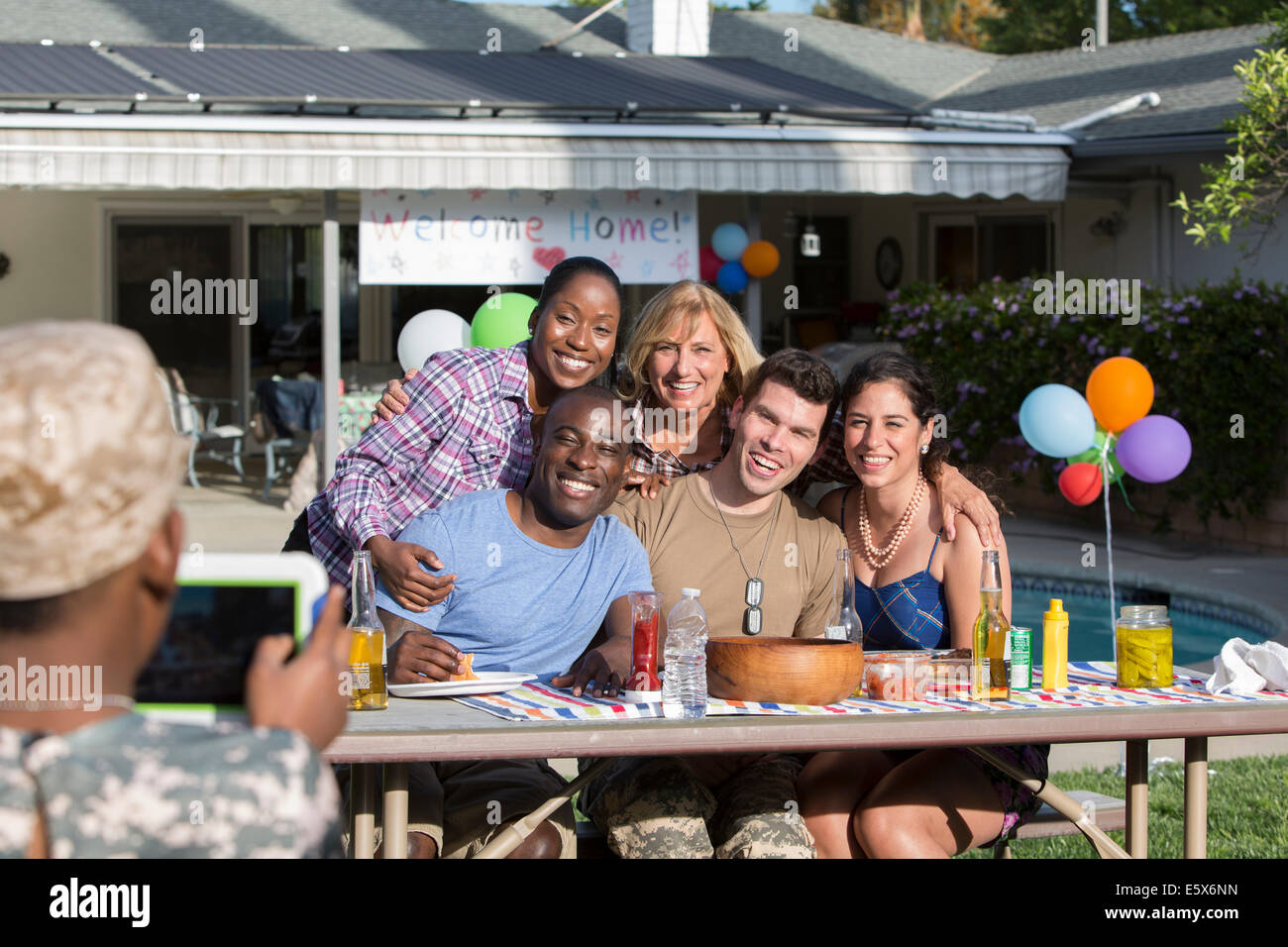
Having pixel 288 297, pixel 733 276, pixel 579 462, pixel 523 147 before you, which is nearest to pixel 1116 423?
pixel 579 462

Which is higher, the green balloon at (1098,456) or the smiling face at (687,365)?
the smiling face at (687,365)

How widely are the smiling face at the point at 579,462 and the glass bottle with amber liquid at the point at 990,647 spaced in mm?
917

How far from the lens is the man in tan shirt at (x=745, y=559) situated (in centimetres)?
344

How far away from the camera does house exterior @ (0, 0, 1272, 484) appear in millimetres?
10172

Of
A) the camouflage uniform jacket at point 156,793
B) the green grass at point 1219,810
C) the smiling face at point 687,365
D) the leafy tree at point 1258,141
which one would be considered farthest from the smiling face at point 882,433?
the leafy tree at point 1258,141

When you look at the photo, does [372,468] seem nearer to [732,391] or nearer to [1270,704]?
[732,391]

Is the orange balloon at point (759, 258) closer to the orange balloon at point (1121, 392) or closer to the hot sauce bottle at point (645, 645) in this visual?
the orange balloon at point (1121, 392)

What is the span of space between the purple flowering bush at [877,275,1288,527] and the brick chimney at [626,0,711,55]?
4.90m

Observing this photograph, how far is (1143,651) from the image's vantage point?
11.3ft

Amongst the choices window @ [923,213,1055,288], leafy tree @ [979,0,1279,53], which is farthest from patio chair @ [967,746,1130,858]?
leafy tree @ [979,0,1279,53]

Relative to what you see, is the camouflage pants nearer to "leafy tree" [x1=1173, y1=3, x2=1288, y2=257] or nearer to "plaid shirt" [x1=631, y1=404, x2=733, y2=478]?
"plaid shirt" [x1=631, y1=404, x2=733, y2=478]
